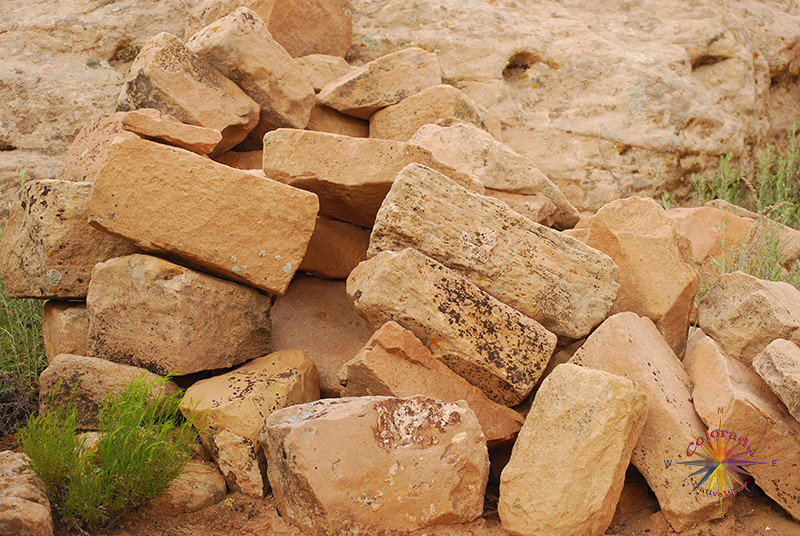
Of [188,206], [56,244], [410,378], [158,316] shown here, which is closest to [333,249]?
[188,206]

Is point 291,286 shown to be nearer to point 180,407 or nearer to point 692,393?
point 180,407

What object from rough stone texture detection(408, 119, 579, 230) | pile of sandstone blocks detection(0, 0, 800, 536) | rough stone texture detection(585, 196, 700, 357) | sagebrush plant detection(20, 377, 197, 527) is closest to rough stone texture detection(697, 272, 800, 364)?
pile of sandstone blocks detection(0, 0, 800, 536)

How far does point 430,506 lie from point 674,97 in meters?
4.84

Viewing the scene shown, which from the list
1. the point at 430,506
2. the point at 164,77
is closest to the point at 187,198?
the point at 164,77

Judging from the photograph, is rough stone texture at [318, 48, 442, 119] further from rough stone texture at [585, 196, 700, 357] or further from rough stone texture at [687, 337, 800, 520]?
rough stone texture at [687, 337, 800, 520]

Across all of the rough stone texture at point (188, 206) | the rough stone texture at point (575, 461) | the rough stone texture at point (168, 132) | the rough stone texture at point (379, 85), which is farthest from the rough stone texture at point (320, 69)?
the rough stone texture at point (575, 461)

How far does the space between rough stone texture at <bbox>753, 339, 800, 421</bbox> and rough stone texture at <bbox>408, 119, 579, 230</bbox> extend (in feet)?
5.55

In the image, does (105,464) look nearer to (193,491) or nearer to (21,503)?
(21,503)

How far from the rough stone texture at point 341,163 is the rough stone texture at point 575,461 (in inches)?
56.3

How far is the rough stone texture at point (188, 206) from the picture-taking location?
10.1ft

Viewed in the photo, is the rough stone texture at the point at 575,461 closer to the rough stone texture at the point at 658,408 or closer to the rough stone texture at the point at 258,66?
the rough stone texture at the point at 658,408

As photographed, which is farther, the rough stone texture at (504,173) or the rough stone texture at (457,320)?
the rough stone texture at (504,173)

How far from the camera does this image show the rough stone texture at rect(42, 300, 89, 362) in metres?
3.36

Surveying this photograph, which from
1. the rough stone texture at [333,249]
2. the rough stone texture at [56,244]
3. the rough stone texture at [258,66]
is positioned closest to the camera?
the rough stone texture at [56,244]
